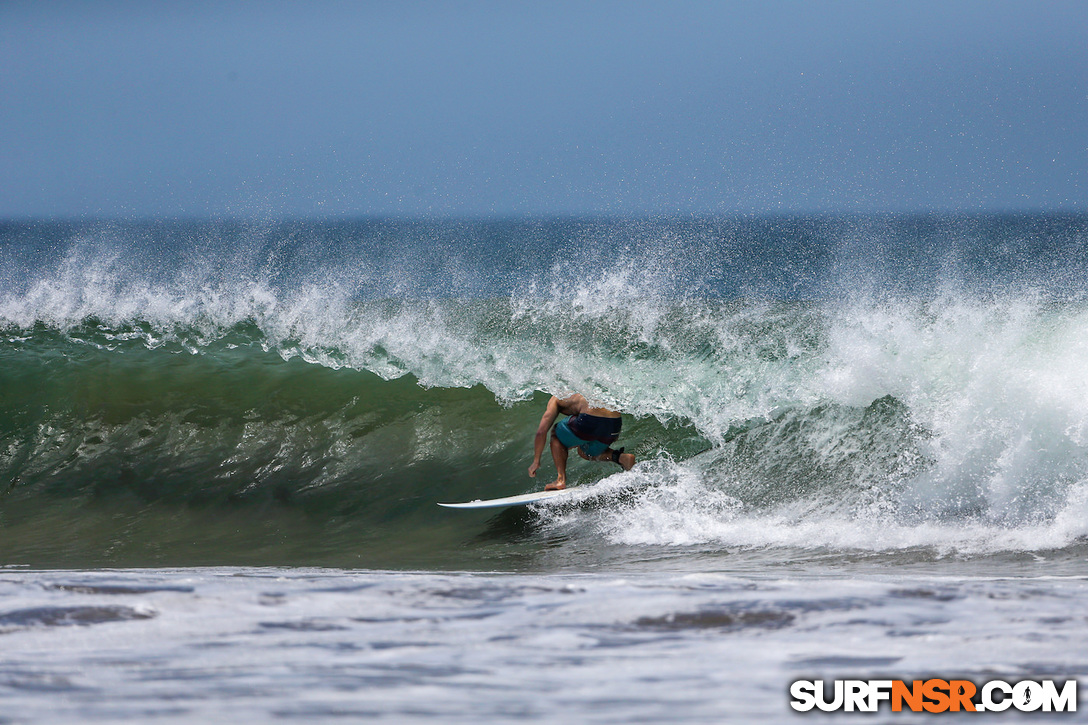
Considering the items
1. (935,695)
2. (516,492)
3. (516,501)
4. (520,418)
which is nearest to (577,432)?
(516,501)

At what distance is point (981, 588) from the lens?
371cm

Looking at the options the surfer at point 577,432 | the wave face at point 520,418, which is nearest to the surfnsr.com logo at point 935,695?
the wave face at point 520,418

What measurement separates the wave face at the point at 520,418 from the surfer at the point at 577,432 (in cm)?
30

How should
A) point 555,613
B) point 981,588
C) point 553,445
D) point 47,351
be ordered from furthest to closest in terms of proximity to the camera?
point 47,351
point 553,445
point 981,588
point 555,613

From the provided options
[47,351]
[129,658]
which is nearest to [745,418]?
[129,658]

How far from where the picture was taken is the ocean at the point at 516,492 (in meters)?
2.69

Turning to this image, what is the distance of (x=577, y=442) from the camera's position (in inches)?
261

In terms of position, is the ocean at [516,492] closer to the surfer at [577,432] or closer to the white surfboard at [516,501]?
the white surfboard at [516,501]

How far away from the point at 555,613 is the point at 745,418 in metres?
4.70

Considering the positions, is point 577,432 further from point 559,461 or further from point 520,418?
point 520,418

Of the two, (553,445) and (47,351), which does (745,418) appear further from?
(47,351)

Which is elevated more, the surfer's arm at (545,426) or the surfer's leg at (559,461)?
the surfer's arm at (545,426)

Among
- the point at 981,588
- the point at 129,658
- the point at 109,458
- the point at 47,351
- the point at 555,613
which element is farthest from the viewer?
the point at 47,351

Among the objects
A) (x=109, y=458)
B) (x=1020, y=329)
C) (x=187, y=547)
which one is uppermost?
(x=1020, y=329)
